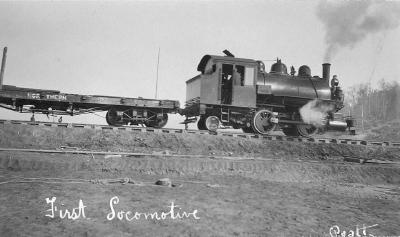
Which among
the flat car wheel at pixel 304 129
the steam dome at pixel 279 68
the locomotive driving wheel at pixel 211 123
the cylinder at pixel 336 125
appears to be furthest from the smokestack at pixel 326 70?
the locomotive driving wheel at pixel 211 123

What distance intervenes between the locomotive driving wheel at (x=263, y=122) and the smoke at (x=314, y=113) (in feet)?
5.32

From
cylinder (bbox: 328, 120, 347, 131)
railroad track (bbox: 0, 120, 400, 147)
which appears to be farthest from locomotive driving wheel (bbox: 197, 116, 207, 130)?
cylinder (bbox: 328, 120, 347, 131)

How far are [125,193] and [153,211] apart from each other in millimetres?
1272

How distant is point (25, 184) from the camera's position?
625 cm

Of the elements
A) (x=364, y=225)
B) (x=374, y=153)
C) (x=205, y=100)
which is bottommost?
(x=364, y=225)

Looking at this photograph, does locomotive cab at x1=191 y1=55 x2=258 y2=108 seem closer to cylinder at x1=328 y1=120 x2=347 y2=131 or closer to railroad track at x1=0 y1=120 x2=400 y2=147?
railroad track at x1=0 y1=120 x2=400 y2=147

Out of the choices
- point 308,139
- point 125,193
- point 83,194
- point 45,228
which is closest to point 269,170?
point 308,139

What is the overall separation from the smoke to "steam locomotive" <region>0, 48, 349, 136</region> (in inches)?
2.6

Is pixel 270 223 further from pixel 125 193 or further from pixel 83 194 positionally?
pixel 83 194

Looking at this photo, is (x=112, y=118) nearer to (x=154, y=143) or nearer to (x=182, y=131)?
(x=154, y=143)

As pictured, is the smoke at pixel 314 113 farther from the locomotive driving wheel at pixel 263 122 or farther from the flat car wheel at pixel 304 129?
the locomotive driving wheel at pixel 263 122

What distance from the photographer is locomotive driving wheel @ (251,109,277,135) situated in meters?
13.2

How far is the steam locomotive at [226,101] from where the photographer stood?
1220 centimetres

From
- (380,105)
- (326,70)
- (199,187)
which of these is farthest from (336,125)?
(380,105)
